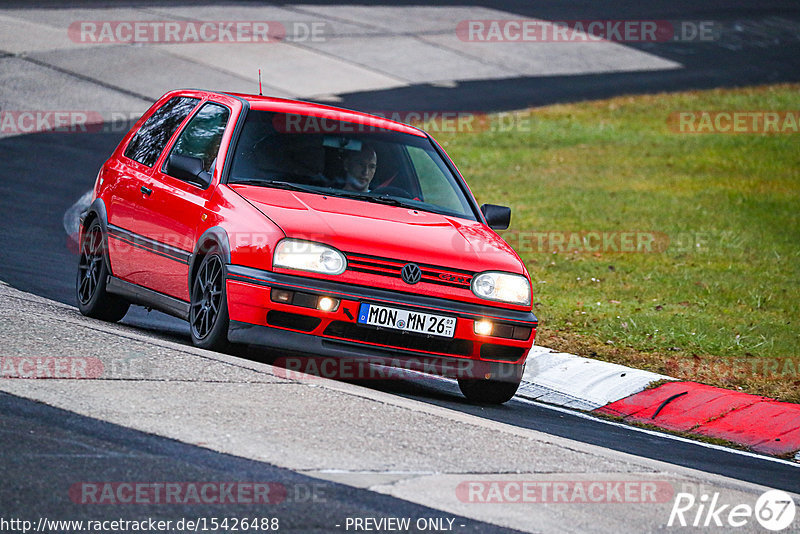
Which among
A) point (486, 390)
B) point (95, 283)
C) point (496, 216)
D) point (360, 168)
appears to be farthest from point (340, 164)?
point (95, 283)

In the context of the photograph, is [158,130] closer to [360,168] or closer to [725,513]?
[360,168]

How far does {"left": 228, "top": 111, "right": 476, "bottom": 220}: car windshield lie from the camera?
8273mm

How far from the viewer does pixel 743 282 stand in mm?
13078

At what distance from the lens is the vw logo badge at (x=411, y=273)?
7.44 m

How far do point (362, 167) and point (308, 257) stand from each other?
139 centimetres

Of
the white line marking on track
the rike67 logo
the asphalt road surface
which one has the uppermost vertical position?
the asphalt road surface

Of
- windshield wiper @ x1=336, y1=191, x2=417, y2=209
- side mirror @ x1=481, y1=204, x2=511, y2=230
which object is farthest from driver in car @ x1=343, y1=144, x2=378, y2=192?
side mirror @ x1=481, y1=204, x2=511, y2=230

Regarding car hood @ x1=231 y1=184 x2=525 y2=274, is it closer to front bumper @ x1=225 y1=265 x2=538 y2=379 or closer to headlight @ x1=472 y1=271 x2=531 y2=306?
headlight @ x1=472 y1=271 x2=531 y2=306

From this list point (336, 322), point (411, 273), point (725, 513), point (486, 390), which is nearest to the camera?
point (725, 513)

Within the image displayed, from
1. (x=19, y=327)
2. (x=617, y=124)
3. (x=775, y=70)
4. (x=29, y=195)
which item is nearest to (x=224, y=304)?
(x=19, y=327)

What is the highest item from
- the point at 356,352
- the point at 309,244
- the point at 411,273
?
the point at 309,244

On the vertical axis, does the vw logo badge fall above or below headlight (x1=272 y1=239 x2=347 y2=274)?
below

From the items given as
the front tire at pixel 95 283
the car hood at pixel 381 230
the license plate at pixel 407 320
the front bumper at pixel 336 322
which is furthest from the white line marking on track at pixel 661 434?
the front tire at pixel 95 283

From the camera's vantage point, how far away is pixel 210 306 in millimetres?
7750
